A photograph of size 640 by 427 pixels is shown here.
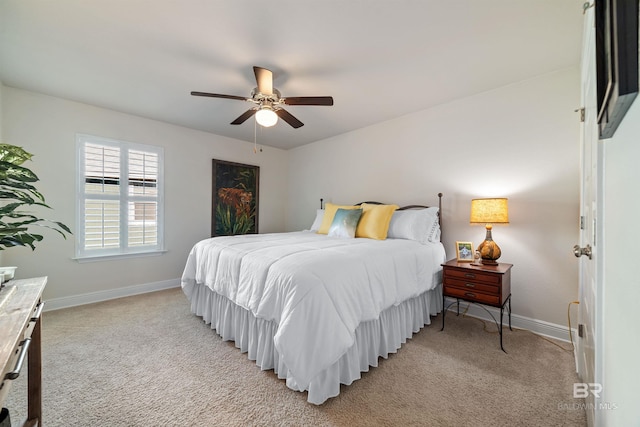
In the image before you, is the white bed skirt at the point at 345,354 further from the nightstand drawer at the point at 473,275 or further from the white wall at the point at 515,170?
the white wall at the point at 515,170

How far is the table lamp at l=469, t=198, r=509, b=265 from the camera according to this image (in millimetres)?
2352

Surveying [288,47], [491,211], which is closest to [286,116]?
[288,47]

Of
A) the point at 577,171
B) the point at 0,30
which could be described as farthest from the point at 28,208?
the point at 577,171

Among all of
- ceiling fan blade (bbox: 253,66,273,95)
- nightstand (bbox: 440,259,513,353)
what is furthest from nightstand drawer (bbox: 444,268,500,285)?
ceiling fan blade (bbox: 253,66,273,95)

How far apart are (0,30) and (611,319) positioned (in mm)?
3918

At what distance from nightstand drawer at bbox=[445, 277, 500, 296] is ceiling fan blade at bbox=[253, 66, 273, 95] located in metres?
2.47

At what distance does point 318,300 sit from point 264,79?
185 centimetres

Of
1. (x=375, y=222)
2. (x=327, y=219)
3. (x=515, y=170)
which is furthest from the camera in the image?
(x=327, y=219)

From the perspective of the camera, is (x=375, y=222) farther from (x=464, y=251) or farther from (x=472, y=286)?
(x=472, y=286)

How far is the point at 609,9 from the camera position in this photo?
55 cm

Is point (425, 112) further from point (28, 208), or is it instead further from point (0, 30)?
point (28, 208)

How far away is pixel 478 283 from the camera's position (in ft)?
7.44

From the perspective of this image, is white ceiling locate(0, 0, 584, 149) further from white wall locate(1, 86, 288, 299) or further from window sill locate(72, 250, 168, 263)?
window sill locate(72, 250, 168, 263)

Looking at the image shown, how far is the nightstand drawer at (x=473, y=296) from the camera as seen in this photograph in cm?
218
